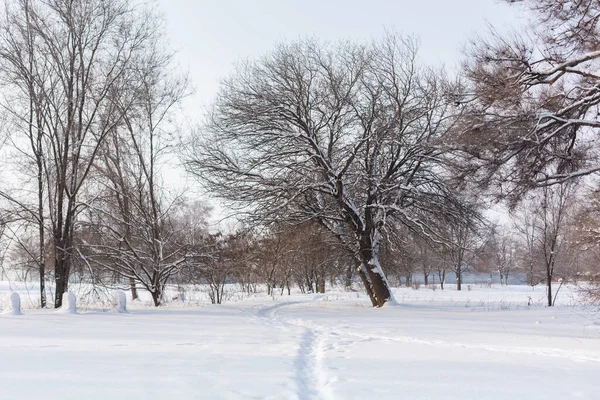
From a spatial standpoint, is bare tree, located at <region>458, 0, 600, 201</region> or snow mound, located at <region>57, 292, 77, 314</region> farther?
snow mound, located at <region>57, 292, 77, 314</region>

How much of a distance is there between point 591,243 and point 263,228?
9.72m

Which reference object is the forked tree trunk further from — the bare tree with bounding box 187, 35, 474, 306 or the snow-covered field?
the snow-covered field

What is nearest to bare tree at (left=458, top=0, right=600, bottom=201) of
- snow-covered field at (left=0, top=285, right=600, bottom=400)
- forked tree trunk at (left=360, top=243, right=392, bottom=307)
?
snow-covered field at (left=0, top=285, right=600, bottom=400)

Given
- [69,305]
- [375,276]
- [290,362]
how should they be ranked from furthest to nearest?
1. [375,276]
2. [69,305]
3. [290,362]

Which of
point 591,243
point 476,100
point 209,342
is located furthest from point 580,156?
point 209,342

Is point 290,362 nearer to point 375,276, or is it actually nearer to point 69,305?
point 69,305

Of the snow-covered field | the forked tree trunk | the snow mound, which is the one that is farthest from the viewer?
the forked tree trunk

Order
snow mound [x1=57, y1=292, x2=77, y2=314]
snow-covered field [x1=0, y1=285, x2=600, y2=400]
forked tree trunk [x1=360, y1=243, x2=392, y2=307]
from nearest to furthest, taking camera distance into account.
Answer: snow-covered field [x1=0, y1=285, x2=600, y2=400]
snow mound [x1=57, y1=292, x2=77, y2=314]
forked tree trunk [x1=360, y1=243, x2=392, y2=307]

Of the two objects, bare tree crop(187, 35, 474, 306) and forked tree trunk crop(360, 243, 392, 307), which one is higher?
bare tree crop(187, 35, 474, 306)

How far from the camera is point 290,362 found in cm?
539

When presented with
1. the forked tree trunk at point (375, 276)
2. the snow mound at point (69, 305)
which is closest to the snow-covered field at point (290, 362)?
the snow mound at point (69, 305)

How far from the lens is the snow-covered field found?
13.4 ft

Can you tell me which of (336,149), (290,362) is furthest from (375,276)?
(290,362)

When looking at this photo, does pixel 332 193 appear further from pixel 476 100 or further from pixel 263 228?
pixel 476 100
